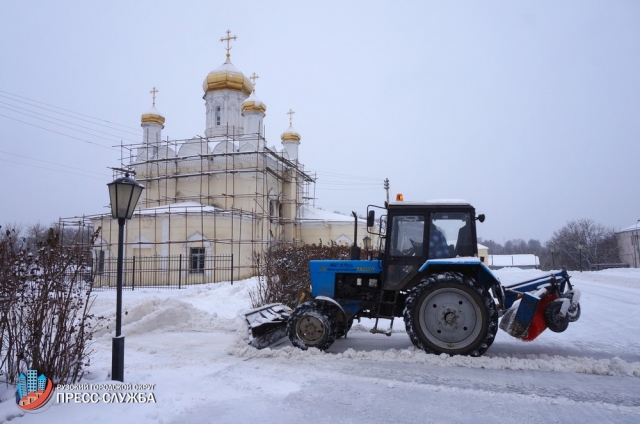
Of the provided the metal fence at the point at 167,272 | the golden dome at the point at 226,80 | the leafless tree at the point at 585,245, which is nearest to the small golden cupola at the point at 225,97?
the golden dome at the point at 226,80

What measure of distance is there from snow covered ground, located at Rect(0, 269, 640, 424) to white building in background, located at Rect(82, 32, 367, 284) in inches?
621

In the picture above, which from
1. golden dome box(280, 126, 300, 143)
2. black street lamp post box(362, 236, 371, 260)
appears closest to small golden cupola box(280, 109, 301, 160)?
golden dome box(280, 126, 300, 143)

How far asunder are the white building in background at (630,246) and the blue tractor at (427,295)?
52.0 meters

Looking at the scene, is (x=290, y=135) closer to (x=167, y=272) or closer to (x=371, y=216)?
(x=167, y=272)

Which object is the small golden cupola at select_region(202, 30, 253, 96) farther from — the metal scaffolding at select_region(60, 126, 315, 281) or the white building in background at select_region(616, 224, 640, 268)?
the white building in background at select_region(616, 224, 640, 268)

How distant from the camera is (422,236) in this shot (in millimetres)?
7121

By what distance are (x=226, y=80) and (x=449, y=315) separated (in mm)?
28387

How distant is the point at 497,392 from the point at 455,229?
2.81m

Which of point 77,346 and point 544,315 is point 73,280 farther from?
point 544,315

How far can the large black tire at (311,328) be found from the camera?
6941mm

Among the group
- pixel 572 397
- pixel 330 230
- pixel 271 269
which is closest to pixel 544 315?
pixel 572 397

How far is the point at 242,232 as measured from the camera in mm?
26062

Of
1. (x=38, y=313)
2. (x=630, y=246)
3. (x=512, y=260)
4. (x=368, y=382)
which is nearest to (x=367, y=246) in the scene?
(x=368, y=382)

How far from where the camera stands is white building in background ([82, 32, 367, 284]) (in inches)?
961
